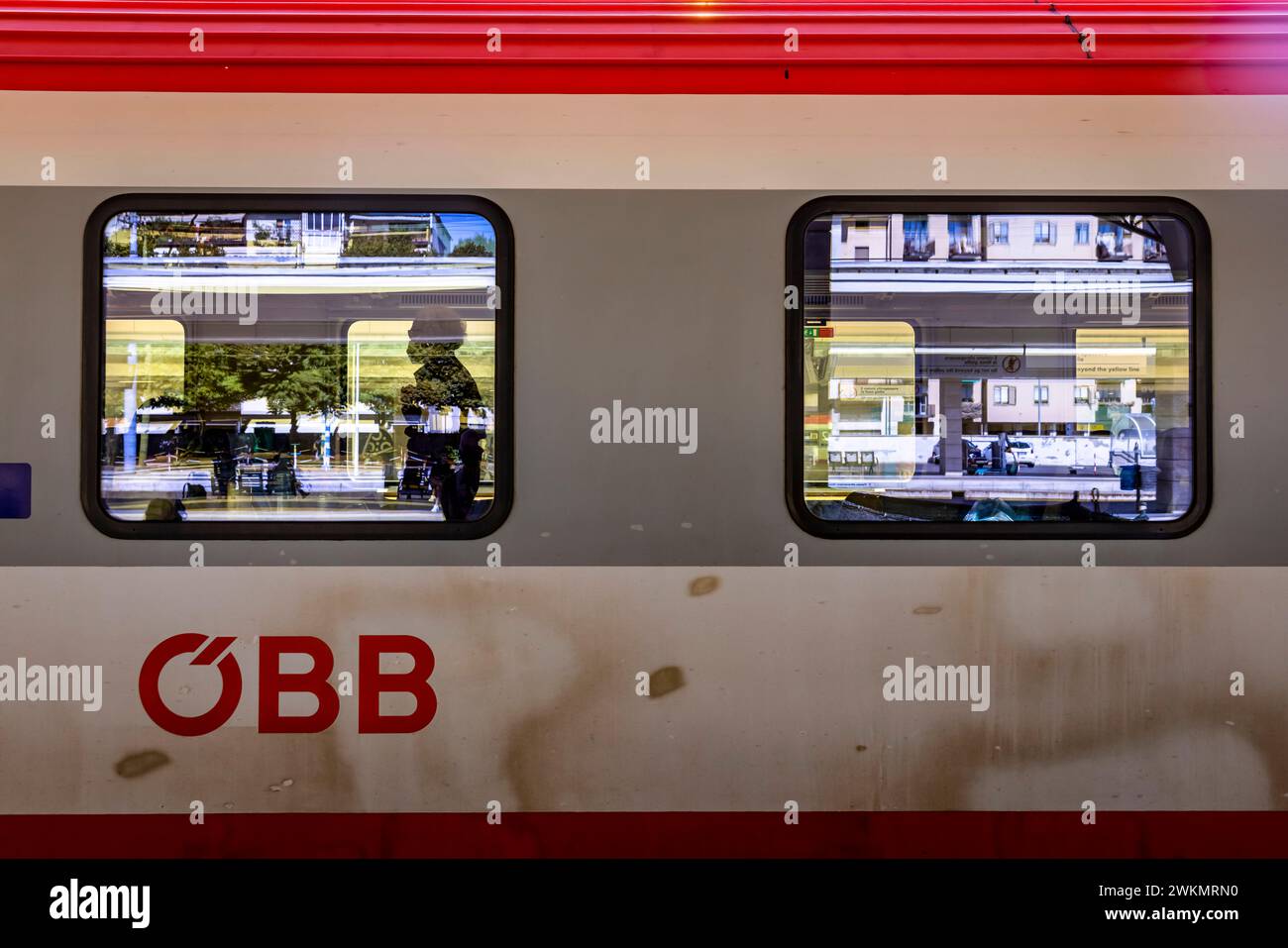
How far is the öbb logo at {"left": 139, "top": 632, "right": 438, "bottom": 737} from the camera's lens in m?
3.23

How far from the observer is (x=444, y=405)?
3.28 metres

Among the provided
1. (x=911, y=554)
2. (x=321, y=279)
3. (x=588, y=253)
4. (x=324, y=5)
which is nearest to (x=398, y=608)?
(x=321, y=279)

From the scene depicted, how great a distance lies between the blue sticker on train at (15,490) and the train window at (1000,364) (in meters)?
2.45

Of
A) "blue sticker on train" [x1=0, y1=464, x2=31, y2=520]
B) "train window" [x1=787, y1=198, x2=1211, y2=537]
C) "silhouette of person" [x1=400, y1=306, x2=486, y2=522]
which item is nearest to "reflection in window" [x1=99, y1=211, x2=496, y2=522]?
"silhouette of person" [x1=400, y1=306, x2=486, y2=522]

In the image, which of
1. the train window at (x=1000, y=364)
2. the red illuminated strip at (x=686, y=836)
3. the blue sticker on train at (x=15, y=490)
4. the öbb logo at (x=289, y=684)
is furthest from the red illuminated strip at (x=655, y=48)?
the red illuminated strip at (x=686, y=836)

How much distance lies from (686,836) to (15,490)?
2394 millimetres

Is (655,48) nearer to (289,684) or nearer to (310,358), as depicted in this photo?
(310,358)

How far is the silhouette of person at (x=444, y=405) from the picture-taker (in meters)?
3.28

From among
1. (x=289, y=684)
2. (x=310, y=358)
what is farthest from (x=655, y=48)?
(x=289, y=684)

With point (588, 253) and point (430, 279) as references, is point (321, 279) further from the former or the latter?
point (588, 253)

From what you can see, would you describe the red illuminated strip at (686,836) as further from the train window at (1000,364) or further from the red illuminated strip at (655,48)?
the red illuminated strip at (655,48)

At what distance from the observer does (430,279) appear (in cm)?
328

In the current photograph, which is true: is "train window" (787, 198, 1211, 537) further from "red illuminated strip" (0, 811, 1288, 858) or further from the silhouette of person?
the silhouette of person
